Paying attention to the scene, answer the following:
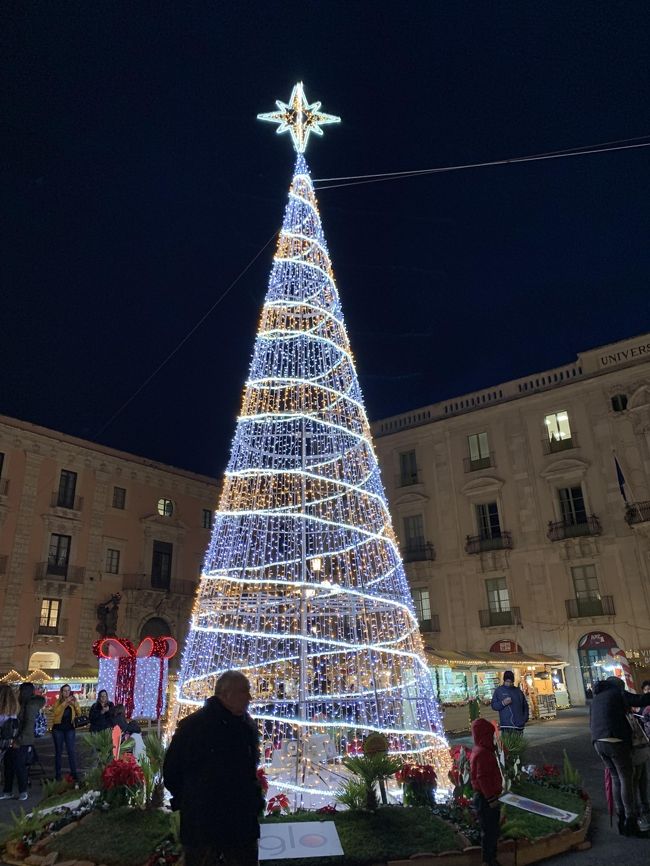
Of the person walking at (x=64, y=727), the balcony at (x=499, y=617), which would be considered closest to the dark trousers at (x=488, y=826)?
the person walking at (x=64, y=727)

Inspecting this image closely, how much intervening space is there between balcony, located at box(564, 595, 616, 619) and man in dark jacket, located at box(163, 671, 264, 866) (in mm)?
20873

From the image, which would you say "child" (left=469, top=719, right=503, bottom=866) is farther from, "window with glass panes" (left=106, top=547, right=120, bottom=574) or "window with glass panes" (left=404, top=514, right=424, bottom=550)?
"window with glass panes" (left=106, top=547, right=120, bottom=574)

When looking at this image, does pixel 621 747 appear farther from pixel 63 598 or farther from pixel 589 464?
pixel 63 598

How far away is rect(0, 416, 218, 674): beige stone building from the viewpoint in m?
23.0

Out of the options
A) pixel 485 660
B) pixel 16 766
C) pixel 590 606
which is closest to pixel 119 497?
pixel 485 660

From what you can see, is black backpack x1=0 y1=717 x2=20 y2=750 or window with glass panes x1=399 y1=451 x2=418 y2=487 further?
window with glass panes x1=399 y1=451 x2=418 y2=487

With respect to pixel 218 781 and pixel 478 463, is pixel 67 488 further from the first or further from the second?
pixel 218 781

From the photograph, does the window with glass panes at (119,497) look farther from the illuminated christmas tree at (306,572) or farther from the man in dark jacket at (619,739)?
the man in dark jacket at (619,739)

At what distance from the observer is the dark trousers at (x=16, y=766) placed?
8078 mm

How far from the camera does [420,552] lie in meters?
25.8

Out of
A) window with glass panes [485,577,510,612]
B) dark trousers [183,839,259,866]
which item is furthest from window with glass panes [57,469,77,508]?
dark trousers [183,839,259,866]

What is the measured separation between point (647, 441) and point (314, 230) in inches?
689

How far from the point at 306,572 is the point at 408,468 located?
19.7m

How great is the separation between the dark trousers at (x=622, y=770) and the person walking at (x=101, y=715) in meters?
7.47
